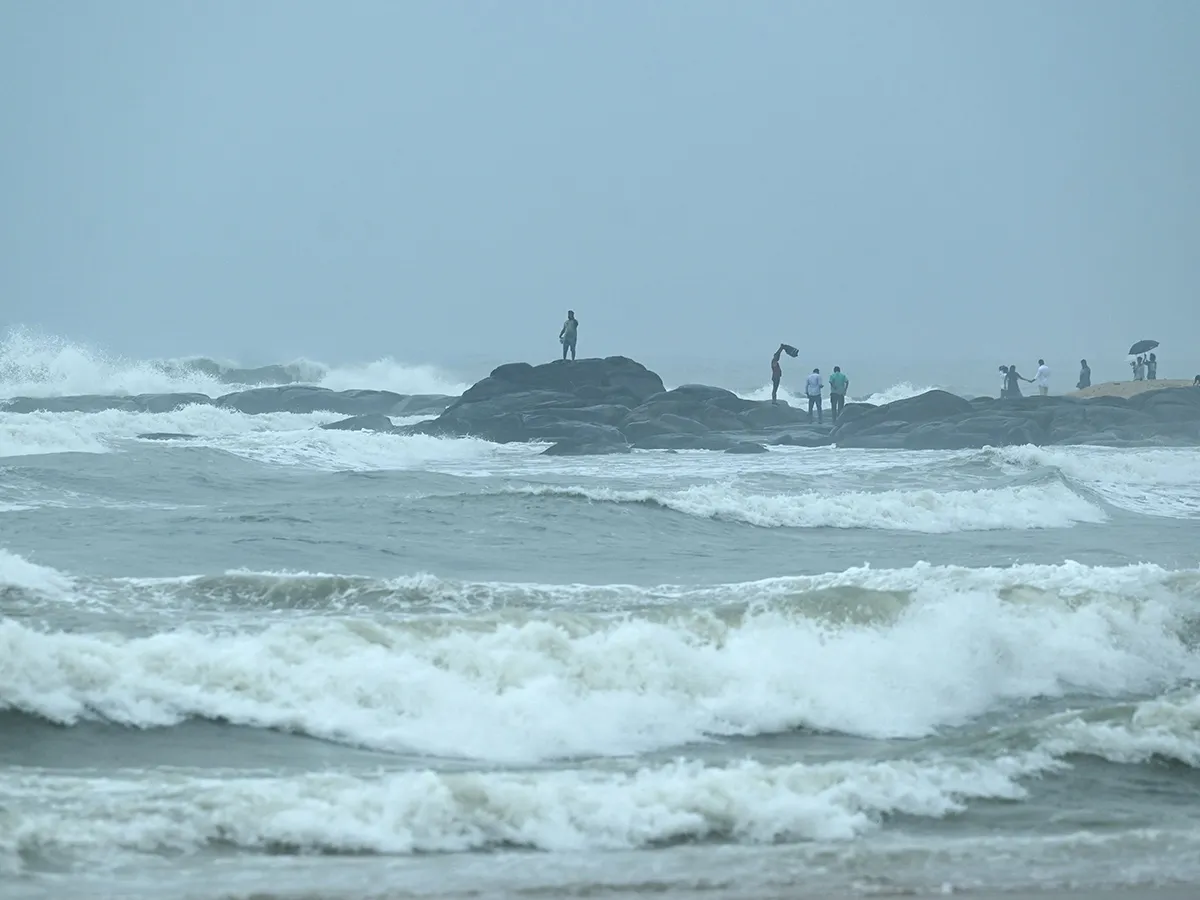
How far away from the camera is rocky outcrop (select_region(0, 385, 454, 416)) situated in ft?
146

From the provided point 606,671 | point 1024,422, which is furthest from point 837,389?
point 606,671

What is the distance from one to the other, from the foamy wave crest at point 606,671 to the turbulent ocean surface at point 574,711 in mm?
26

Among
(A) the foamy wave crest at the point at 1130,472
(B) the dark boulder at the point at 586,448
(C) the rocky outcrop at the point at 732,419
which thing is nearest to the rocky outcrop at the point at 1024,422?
(C) the rocky outcrop at the point at 732,419

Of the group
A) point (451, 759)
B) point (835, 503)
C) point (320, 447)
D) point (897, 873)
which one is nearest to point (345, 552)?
point (451, 759)

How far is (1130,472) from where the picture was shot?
25.6m

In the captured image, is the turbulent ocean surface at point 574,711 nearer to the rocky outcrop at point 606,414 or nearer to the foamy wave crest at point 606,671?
the foamy wave crest at point 606,671

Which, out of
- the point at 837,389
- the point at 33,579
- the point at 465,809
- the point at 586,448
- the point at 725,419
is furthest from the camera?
the point at 837,389

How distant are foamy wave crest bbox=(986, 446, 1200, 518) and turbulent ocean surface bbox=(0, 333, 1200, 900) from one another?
7.22 meters

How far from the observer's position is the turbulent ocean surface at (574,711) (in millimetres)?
5496

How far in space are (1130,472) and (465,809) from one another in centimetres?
2258

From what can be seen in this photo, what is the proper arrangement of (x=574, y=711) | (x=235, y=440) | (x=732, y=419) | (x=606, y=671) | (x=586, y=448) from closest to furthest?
1. (x=574, y=711)
2. (x=606, y=671)
3. (x=235, y=440)
4. (x=586, y=448)
5. (x=732, y=419)

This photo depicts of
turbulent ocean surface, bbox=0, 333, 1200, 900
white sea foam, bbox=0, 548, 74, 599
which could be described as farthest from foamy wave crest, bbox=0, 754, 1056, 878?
white sea foam, bbox=0, 548, 74, 599

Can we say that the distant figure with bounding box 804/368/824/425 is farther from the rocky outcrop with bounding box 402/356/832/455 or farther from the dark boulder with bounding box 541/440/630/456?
the dark boulder with bounding box 541/440/630/456

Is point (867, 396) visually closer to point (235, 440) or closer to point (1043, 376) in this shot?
point (1043, 376)
